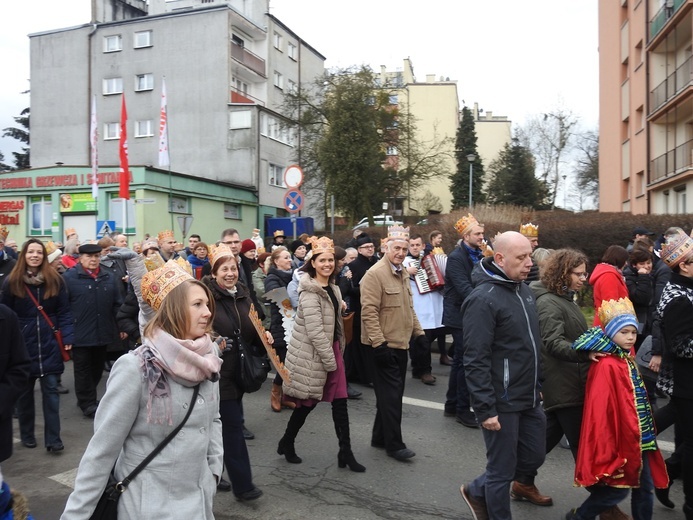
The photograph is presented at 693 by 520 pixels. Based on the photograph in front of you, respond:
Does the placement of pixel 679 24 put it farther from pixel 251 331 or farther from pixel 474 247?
pixel 251 331

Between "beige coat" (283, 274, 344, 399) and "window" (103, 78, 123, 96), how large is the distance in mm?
38239

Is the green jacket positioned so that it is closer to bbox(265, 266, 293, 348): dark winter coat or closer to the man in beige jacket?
the man in beige jacket

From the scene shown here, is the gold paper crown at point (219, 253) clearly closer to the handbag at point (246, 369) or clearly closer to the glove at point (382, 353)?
the handbag at point (246, 369)

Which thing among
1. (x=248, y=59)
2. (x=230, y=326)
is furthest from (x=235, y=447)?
(x=248, y=59)

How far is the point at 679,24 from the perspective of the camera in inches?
974

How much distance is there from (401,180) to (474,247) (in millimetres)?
26500

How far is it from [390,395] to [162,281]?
289 centimetres

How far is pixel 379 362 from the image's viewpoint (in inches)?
223

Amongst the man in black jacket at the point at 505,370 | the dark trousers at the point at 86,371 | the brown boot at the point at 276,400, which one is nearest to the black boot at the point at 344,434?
the man in black jacket at the point at 505,370

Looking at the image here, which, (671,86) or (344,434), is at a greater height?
(671,86)

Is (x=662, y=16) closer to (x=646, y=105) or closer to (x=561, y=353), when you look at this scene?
(x=646, y=105)

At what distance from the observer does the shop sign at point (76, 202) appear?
30734 millimetres

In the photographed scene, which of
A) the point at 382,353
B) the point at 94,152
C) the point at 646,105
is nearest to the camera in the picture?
the point at 382,353

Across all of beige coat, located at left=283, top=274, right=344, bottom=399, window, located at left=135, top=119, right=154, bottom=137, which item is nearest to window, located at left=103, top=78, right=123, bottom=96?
window, located at left=135, top=119, right=154, bottom=137
